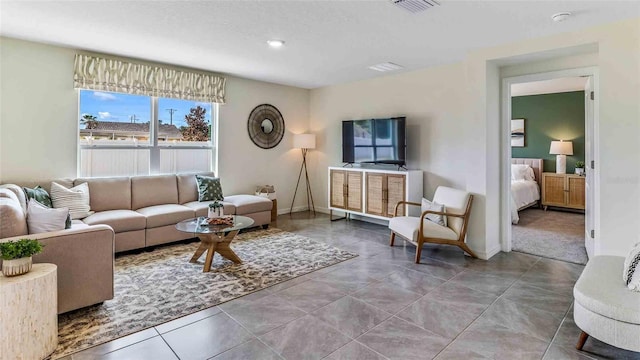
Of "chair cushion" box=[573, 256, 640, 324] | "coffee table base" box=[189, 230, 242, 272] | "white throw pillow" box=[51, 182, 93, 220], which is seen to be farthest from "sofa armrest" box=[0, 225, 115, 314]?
"chair cushion" box=[573, 256, 640, 324]

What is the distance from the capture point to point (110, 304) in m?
2.71

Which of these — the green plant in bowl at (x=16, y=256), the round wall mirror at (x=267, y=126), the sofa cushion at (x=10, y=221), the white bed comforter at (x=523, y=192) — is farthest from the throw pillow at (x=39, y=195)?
the white bed comforter at (x=523, y=192)

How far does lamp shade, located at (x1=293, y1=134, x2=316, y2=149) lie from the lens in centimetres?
643

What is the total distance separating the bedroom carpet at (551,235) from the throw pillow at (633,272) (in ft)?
6.32

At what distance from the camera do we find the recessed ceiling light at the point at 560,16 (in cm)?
292

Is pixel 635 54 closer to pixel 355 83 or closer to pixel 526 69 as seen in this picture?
pixel 526 69

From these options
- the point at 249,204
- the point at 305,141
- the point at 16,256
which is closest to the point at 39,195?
the point at 16,256

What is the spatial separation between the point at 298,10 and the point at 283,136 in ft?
12.3

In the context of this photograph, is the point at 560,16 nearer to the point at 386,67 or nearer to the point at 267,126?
the point at 386,67

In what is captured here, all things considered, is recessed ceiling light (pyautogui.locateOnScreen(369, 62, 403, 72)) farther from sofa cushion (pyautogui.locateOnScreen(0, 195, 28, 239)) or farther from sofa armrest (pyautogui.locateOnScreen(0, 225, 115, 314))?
sofa cushion (pyautogui.locateOnScreen(0, 195, 28, 239))

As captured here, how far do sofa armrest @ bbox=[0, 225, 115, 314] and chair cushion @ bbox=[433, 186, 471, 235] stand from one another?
3.49m

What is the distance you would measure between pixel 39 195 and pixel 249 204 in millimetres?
2464

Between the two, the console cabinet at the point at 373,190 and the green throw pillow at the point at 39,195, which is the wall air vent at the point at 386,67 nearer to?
the console cabinet at the point at 373,190

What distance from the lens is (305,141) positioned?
21.1 ft
